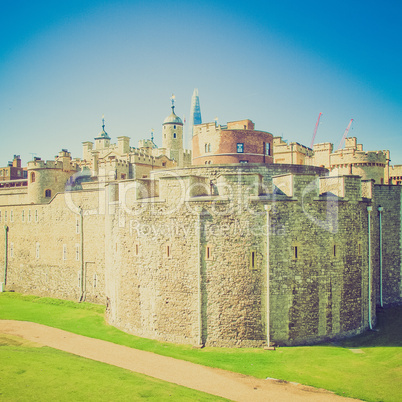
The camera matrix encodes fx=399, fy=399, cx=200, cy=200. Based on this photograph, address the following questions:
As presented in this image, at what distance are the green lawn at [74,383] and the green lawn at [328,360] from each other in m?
3.02

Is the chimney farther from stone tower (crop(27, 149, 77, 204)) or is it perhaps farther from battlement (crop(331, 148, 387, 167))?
battlement (crop(331, 148, 387, 167))

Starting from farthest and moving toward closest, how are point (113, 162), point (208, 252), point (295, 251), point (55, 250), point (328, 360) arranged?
1. point (113, 162)
2. point (55, 250)
3. point (208, 252)
4. point (295, 251)
5. point (328, 360)

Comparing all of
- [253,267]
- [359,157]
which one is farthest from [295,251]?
[359,157]

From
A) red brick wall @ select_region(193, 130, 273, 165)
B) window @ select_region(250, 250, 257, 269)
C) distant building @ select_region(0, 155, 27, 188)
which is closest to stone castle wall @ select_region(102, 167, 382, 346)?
window @ select_region(250, 250, 257, 269)

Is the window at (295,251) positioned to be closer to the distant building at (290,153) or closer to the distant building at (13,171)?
the distant building at (290,153)

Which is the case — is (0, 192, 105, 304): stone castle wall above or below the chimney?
below

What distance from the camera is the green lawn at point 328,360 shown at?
14.9m

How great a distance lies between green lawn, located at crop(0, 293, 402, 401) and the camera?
14.9 metres

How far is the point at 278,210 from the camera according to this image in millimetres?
18891

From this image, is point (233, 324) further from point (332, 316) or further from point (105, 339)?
point (105, 339)

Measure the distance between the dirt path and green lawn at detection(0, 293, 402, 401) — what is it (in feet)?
1.76

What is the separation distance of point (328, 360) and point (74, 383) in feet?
34.2

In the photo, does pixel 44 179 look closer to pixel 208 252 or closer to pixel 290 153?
pixel 290 153

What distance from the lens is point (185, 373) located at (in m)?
16.2
